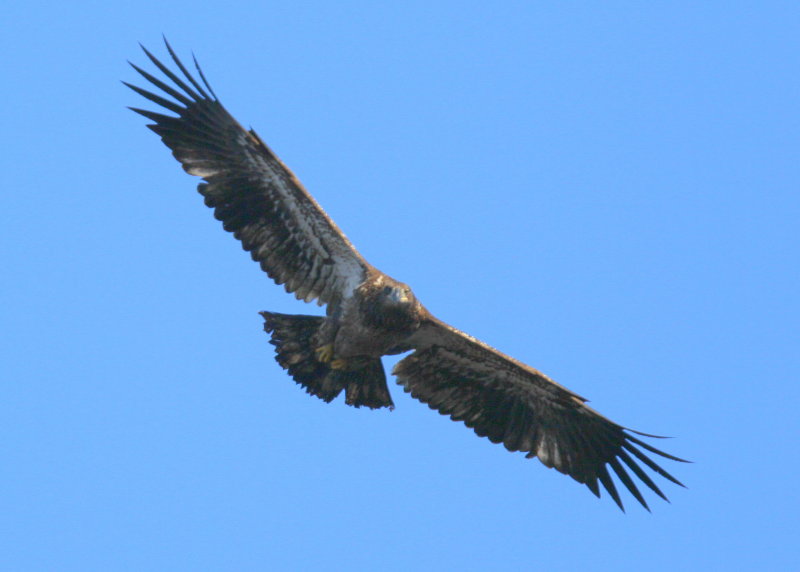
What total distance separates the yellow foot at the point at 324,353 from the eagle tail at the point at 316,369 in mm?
49

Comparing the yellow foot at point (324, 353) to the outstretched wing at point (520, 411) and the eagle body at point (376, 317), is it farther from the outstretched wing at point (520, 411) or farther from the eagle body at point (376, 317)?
the outstretched wing at point (520, 411)

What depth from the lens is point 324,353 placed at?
42.6 feet

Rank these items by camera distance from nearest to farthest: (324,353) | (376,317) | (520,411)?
(376,317)
(324,353)
(520,411)

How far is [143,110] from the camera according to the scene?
12805 mm

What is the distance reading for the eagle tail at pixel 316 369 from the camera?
12992 millimetres

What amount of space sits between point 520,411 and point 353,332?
2.13 m

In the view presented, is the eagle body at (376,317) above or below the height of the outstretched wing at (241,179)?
below

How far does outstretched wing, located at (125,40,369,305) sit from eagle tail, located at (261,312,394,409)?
54 centimetres

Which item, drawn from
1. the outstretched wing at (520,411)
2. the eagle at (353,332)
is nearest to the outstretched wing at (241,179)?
the eagle at (353,332)

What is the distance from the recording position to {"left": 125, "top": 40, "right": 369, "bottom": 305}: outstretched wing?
42.0 ft

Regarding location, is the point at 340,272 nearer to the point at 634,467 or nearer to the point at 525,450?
the point at 525,450

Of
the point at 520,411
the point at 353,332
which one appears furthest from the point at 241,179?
the point at 520,411

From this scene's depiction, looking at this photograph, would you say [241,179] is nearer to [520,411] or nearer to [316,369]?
[316,369]

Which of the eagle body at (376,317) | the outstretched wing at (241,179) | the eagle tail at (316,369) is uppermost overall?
the outstretched wing at (241,179)
